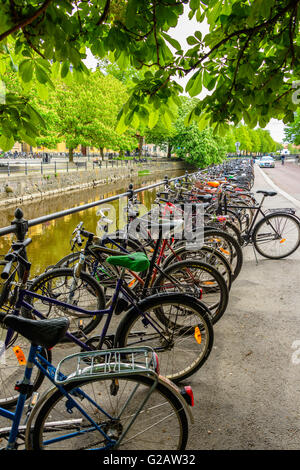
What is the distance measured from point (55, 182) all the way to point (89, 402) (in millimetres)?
25235

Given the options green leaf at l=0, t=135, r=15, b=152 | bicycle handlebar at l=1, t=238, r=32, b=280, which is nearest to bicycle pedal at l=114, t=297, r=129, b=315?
bicycle handlebar at l=1, t=238, r=32, b=280

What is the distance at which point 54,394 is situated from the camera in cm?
179

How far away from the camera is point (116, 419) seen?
199 centimetres

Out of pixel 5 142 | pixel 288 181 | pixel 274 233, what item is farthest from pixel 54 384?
pixel 288 181

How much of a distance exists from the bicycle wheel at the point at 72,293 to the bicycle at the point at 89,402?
1.08 metres

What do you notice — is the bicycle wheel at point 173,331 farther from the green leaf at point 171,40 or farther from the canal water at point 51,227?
the canal water at point 51,227

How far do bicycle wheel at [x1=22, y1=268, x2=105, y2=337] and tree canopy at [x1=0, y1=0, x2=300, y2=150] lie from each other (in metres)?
1.36

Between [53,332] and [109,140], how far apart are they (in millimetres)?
36183

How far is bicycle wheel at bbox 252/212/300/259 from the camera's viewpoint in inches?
228

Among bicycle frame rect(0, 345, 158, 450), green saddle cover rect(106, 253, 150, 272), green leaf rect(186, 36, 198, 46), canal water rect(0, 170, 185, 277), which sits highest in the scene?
green leaf rect(186, 36, 198, 46)

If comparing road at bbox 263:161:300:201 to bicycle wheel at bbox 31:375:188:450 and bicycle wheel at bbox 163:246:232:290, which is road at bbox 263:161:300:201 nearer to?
bicycle wheel at bbox 163:246:232:290

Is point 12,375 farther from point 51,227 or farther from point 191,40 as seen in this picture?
point 51,227
